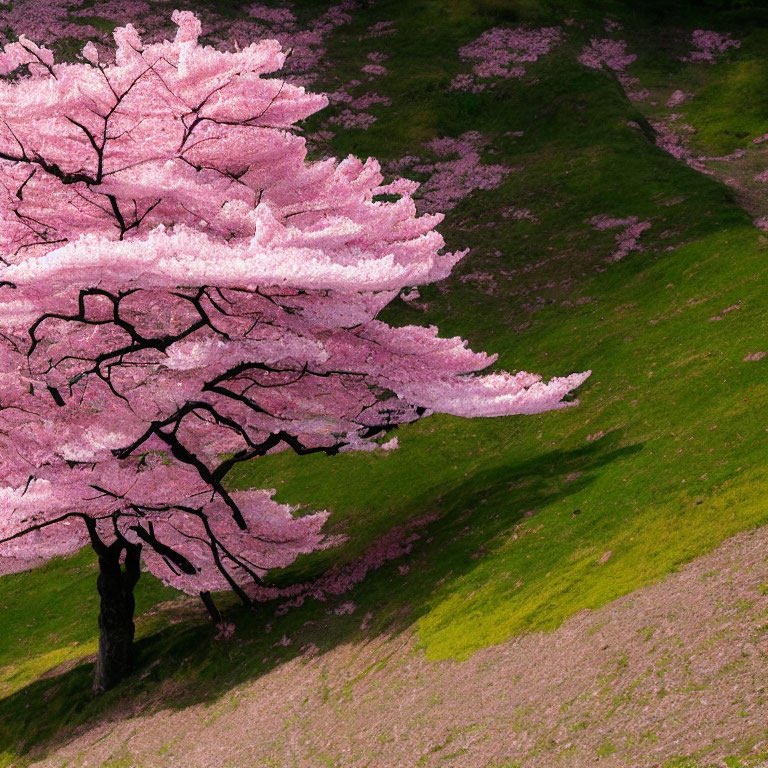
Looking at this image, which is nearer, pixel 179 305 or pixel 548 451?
pixel 179 305

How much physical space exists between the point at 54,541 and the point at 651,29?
56265 millimetres

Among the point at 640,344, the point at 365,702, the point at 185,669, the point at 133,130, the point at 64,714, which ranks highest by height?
the point at 133,130

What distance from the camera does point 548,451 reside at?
2270cm

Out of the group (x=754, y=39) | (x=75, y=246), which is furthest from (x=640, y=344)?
(x=754, y=39)

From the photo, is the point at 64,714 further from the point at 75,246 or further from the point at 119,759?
the point at 75,246

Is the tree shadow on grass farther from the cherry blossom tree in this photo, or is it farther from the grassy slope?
the cherry blossom tree

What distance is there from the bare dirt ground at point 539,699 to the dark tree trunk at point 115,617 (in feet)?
8.62

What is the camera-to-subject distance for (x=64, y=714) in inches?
781

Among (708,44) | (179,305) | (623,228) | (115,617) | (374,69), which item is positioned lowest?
(115,617)

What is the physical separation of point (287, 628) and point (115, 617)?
13.3 ft

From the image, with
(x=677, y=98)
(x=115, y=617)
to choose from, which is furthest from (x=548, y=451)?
(x=677, y=98)

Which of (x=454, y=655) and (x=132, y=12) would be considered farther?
(x=132, y=12)

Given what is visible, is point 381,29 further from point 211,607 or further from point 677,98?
point 211,607

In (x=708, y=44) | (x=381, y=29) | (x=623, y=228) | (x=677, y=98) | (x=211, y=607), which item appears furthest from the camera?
(x=381, y=29)
